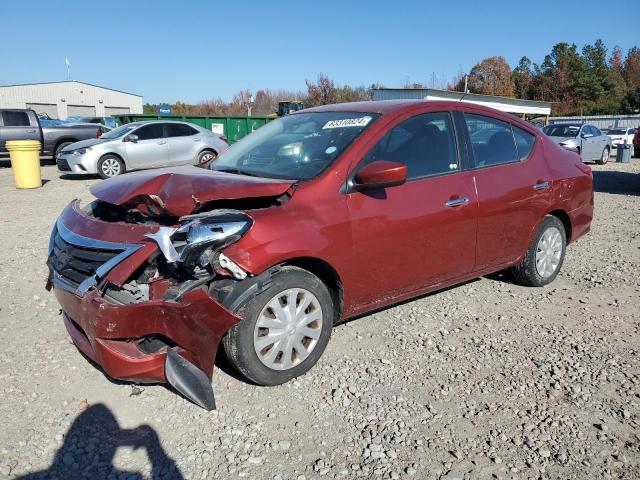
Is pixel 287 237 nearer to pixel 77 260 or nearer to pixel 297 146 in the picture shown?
pixel 297 146

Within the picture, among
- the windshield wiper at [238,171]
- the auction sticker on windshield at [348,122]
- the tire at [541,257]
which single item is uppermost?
the auction sticker on windshield at [348,122]

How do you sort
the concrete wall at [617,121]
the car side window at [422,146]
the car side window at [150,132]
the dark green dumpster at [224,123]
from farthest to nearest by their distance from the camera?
the concrete wall at [617,121], the dark green dumpster at [224,123], the car side window at [150,132], the car side window at [422,146]

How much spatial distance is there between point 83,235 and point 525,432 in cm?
280

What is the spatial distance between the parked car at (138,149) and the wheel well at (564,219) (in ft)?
31.6

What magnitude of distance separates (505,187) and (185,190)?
8.83ft

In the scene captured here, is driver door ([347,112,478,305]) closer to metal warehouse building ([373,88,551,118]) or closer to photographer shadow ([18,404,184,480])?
photographer shadow ([18,404,184,480])

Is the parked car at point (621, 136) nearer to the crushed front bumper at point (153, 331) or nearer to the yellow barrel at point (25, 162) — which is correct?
the yellow barrel at point (25, 162)

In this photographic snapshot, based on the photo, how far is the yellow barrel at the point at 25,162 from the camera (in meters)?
12.0

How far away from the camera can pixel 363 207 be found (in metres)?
3.49

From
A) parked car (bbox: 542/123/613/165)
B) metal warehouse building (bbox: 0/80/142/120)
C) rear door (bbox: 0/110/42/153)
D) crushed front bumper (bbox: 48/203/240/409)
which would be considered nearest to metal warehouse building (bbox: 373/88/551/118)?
parked car (bbox: 542/123/613/165)

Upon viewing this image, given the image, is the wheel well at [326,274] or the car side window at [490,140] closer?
the wheel well at [326,274]

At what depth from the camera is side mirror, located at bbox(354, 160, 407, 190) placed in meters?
3.33

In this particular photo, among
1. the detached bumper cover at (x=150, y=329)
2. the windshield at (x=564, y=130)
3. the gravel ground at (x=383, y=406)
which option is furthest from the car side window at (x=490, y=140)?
the windshield at (x=564, y=130)

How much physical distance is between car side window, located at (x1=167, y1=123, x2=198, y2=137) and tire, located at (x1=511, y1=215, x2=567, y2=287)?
11.7 metres
